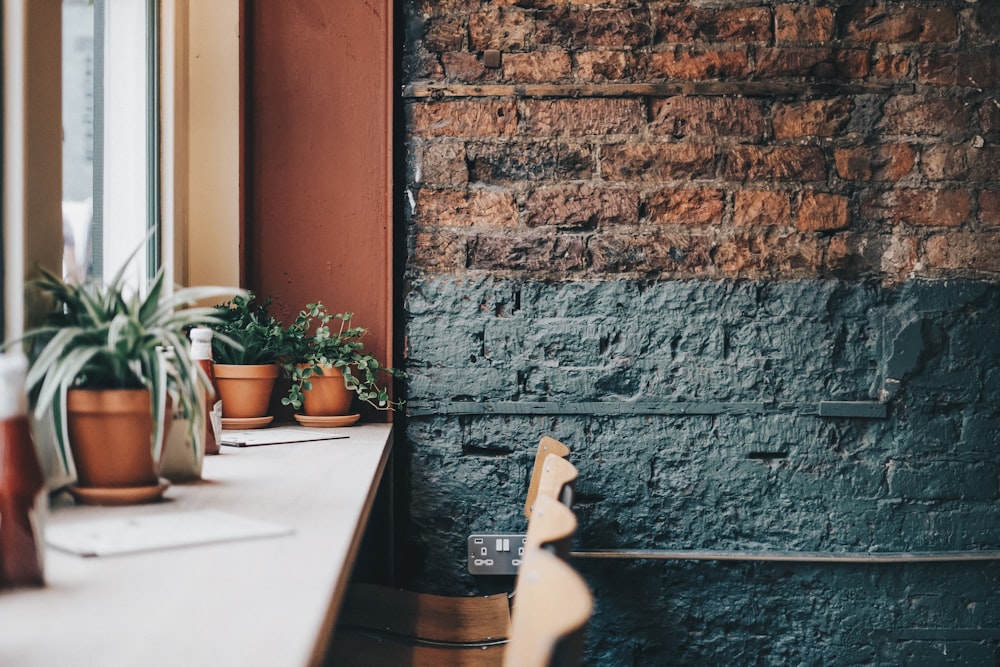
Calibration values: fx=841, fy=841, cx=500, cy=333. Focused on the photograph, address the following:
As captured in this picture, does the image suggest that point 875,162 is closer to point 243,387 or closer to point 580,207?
point 580,207

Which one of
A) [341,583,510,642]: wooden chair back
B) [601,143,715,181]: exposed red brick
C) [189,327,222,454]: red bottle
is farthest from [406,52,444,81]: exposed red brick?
[341,583,510,642]: wooden chair back

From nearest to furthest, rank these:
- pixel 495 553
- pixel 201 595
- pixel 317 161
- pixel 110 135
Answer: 1. pixel 201 595
2. pixel 110 135
3. pixel 495 553
4. pixel 317 161

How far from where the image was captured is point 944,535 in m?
2.23

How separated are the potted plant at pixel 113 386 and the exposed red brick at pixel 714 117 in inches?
56.7

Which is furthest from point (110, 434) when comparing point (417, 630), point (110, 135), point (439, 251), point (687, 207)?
point (687, 207)

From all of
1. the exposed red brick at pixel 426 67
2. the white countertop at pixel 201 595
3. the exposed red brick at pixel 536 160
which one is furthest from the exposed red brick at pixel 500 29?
the white countertop at pixel 201 595

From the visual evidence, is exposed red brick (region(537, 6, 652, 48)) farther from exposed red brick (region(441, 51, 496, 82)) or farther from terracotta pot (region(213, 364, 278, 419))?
terracotta pot (region(213, 364, 278, 419))

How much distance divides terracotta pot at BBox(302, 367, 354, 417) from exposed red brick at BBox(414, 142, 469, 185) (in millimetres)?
583

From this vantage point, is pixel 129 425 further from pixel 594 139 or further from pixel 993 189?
pixel 993 189

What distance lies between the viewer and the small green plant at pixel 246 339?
2094 millimetres

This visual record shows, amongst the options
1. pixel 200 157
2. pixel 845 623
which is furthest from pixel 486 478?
pixel 200 157

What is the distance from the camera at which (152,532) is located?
3.49 ft

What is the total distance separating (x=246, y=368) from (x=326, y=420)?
244 millimetres

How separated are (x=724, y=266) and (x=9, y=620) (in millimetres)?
1885
